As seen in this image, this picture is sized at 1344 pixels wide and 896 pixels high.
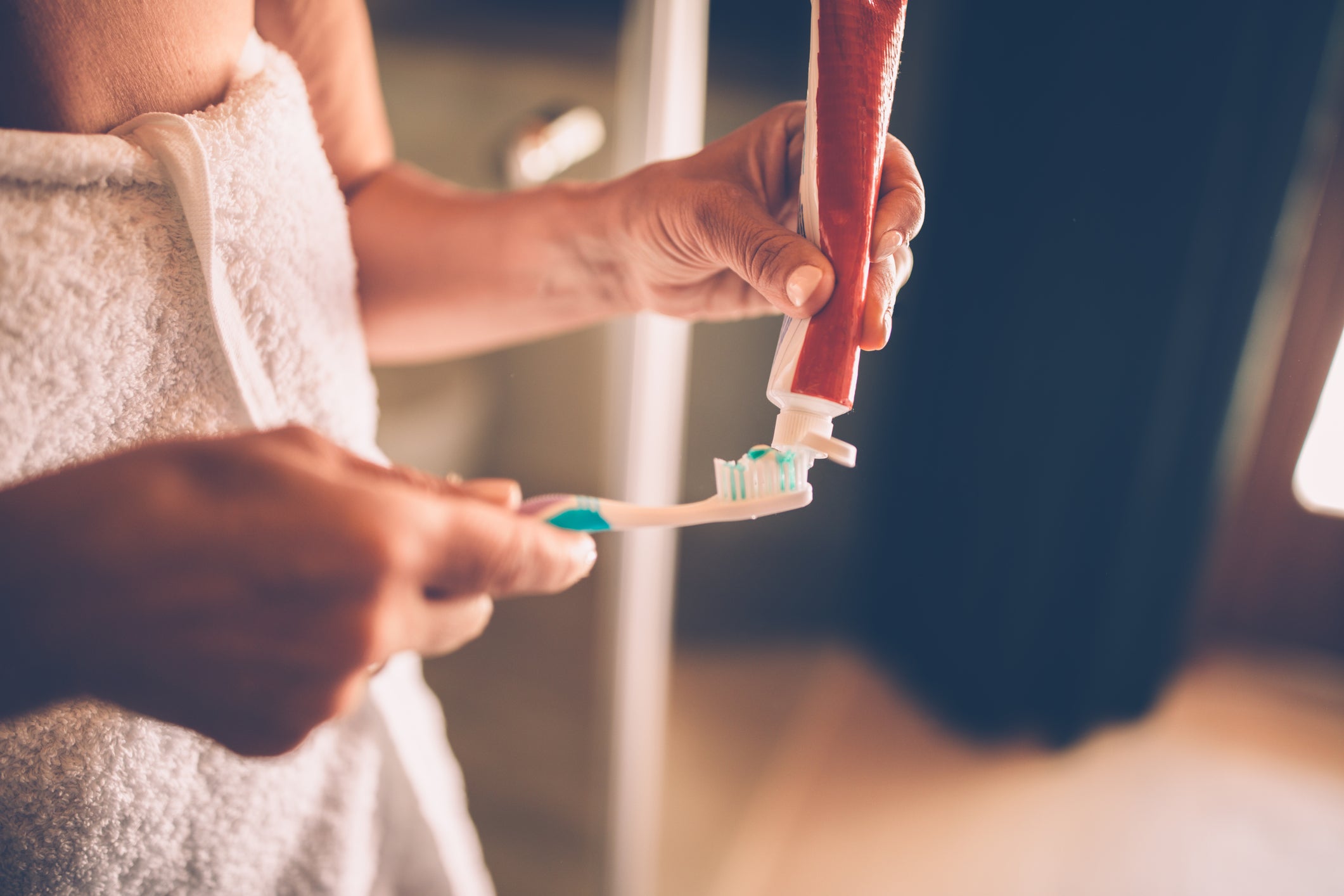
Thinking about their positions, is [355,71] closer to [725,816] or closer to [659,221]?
[659,221]

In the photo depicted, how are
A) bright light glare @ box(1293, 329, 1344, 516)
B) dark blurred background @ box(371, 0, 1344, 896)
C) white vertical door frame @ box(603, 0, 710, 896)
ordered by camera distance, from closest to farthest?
white vertical door frame @ box(603, 0, 710, 896) → dark blurred background @ box(371, 0, 1344, 896) → bright light glare @ box(1293, 329, 1344, 516)

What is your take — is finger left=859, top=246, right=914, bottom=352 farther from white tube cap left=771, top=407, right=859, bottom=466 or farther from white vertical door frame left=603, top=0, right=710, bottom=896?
white vertical door frame left=603, top=0, right=710, bottom=896

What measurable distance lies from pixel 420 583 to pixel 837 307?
20cm

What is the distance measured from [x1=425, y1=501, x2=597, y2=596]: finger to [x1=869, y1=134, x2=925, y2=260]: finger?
188mm

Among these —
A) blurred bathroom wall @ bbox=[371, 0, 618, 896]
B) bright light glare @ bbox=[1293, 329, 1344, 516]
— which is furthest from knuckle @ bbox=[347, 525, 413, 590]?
bright light glare @ bbox=[1293, 329, 1344, 516]

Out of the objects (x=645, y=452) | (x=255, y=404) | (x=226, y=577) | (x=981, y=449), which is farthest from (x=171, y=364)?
(x=981, y=449)

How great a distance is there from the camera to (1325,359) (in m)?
1.00

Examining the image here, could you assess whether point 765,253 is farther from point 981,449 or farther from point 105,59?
point 981,449

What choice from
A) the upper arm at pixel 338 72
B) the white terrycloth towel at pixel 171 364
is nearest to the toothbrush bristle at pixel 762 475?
the white terrycloth towel at pixel 171 364

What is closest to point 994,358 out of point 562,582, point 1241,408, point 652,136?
point 1241,408

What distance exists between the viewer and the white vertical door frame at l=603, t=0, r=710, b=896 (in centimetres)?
56

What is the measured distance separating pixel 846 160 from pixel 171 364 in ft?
0.97

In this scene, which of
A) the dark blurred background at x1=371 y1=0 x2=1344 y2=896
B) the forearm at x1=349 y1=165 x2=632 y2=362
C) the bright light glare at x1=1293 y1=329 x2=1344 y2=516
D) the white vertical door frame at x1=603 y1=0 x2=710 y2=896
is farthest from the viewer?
the bright light glare at x1=1293 y1=329 x2=1344 y2=516

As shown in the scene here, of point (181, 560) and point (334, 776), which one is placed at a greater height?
point (181, 560)
